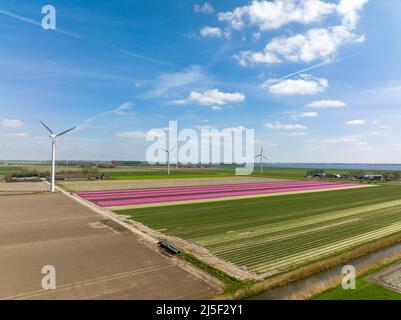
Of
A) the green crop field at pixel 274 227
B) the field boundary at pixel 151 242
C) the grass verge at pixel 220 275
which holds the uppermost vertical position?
the green crop field at pixel 274 227

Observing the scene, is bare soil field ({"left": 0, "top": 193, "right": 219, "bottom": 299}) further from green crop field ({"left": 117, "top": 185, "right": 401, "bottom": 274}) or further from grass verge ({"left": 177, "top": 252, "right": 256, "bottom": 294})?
green crop field ({"left": 117, "top": 185, "right": 401, "bottom": 274})

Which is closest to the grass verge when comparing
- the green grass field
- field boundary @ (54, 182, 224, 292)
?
field boundary @ (54, 182, 224, 292)

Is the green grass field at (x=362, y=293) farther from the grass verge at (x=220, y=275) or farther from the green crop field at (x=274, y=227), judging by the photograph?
the grass verge at (x=220, y=275)

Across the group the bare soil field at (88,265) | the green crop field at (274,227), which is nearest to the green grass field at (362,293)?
the green crop field at (274,227)
